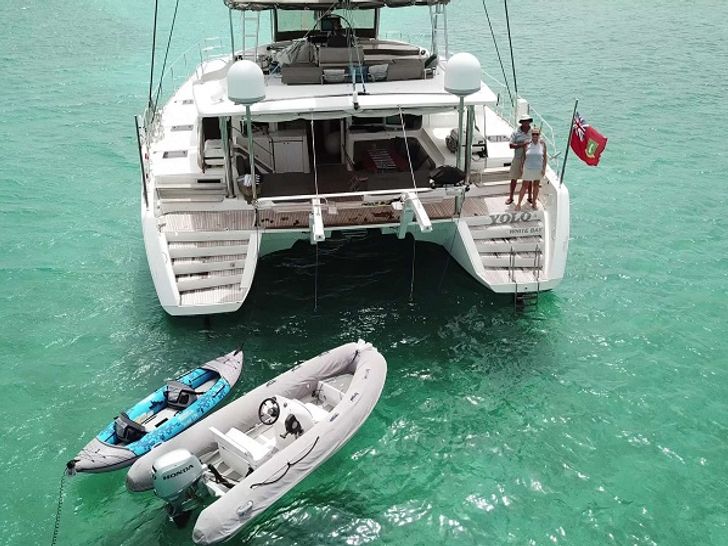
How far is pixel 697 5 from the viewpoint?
39.2 meters

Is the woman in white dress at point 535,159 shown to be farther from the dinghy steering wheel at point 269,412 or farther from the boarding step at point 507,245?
the dinghy steering wheel at point 269,412

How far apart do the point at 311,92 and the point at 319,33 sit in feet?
9.19

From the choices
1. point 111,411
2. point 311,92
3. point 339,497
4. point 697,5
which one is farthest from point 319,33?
point 697,5

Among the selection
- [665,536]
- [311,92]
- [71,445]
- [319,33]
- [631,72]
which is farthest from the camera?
[631,72]

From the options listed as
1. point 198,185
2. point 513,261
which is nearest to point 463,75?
point 513,261

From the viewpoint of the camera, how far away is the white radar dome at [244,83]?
34.7 ft

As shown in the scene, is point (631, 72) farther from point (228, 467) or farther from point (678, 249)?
point (228, 467)

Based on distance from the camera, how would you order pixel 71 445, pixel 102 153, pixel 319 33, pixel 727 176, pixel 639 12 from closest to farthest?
pixel 71 445
pixel 319 33
pixel 727 176
pixel 102 153
pixel 639 12

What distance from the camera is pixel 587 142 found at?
37.9ft

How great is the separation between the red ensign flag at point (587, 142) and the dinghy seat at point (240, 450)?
6870mm

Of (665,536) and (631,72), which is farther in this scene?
(631,72)

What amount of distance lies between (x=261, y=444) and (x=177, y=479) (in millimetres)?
1187

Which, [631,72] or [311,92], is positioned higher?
[311,92]

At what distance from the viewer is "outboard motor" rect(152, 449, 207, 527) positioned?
7.72 metres
